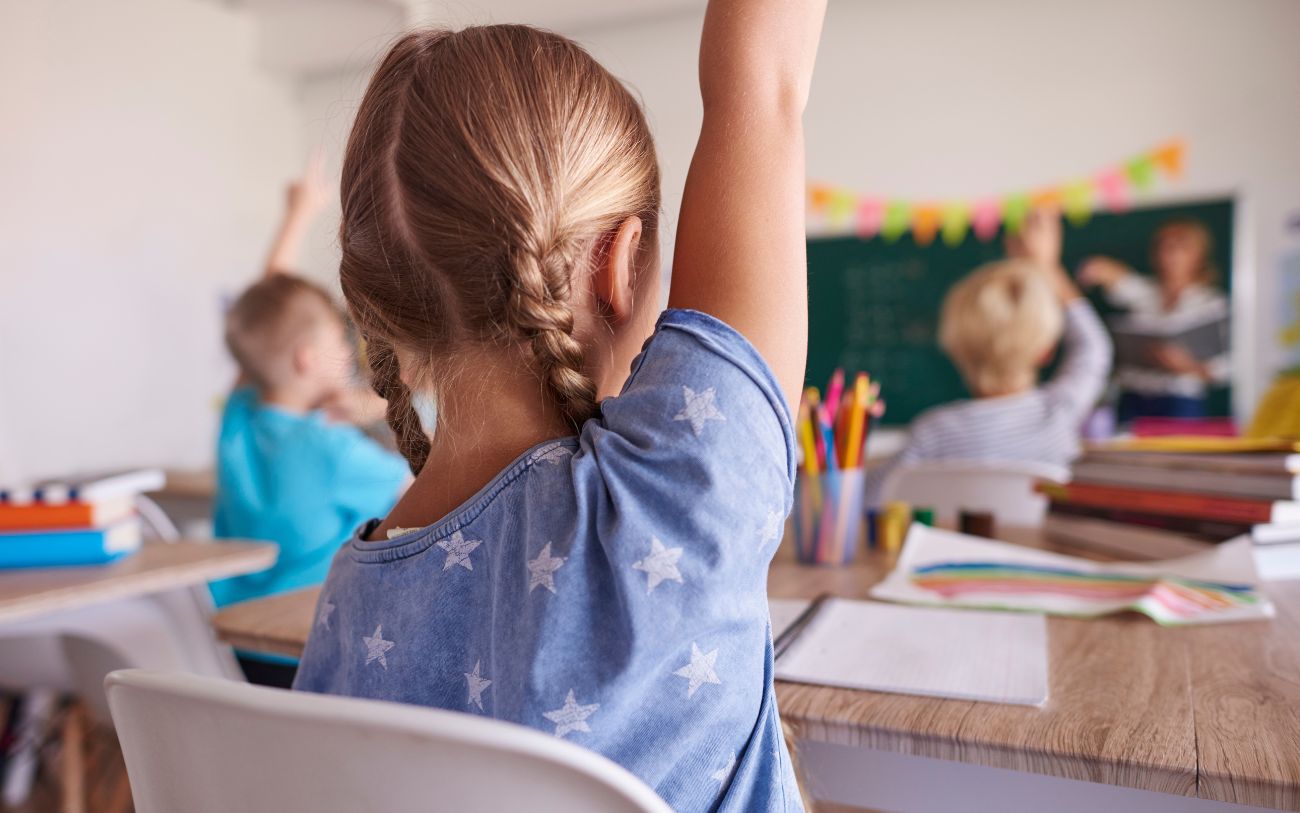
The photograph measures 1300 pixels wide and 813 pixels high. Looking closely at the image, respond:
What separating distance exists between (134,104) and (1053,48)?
3.78 m

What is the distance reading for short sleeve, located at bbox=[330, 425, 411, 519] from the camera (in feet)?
6.12

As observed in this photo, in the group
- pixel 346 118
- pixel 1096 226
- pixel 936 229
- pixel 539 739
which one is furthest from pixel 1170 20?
pixel 539 739

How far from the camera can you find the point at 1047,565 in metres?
1.11

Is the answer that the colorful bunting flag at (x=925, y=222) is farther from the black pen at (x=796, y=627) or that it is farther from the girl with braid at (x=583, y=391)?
the girl with braid at (x=583, y=391)

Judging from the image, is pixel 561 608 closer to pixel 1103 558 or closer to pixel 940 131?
pixel 1103 558

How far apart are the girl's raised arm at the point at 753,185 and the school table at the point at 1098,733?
267 millimetres

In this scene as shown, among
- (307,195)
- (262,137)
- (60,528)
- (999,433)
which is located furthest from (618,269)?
(262,137)

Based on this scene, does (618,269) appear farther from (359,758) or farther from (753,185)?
(359,758)

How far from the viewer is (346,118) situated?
0.82m

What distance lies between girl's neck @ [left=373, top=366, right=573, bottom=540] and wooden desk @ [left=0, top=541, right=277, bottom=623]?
0.68 meters

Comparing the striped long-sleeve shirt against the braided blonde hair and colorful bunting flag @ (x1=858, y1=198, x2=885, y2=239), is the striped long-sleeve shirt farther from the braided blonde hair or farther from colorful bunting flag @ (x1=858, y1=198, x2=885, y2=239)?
the braided blonde hair

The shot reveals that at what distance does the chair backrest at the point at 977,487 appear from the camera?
6.70ft

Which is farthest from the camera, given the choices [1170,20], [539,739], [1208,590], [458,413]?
[1170,20]

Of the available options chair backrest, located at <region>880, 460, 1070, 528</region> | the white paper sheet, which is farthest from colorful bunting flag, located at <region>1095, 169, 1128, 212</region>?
the white paper sheet
